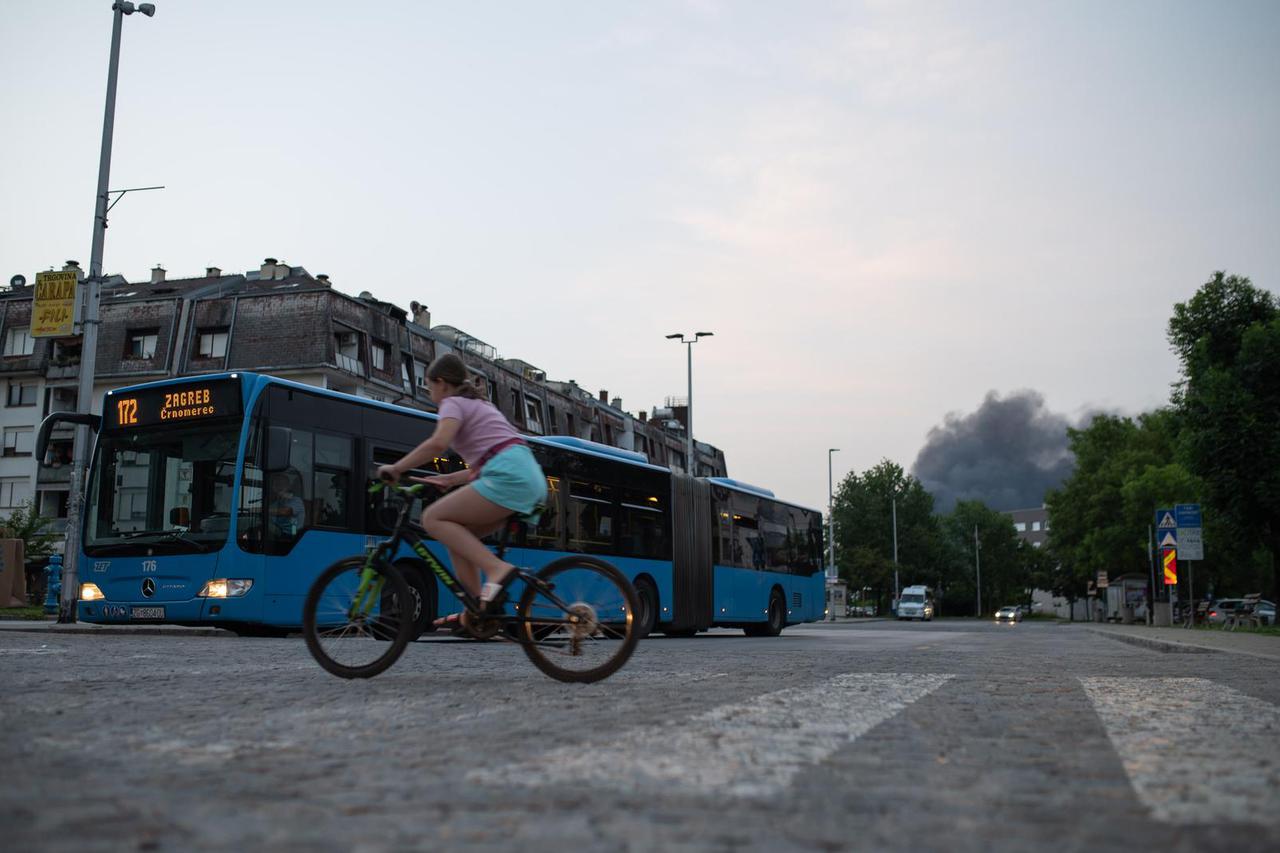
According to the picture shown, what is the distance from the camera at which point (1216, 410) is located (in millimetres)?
35750

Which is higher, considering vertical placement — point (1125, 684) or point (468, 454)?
point (468, 454)

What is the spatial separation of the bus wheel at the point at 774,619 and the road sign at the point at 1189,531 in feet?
27.9

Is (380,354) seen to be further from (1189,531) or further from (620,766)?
(620,766)

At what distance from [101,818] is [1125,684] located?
705 centimetres

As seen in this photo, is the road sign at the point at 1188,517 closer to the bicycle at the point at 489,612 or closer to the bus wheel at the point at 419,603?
the bicycle at the point at 489,612

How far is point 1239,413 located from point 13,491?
2060 inches

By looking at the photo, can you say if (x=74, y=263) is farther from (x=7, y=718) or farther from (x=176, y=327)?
(x=7, y=718)

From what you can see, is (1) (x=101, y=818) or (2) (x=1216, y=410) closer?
(1) (x=101, y=818)

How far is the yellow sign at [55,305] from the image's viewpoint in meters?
21.8

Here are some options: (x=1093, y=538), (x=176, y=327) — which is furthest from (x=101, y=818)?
(x=1093, y=538)

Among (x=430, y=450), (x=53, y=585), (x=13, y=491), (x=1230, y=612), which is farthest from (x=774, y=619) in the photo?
(x=13, y=491)

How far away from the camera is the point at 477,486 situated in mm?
6711

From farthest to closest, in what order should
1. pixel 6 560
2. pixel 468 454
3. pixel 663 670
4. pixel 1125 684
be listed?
pixel 6 560
pixel 663 670
pixel 1125 684
pixel 468 454

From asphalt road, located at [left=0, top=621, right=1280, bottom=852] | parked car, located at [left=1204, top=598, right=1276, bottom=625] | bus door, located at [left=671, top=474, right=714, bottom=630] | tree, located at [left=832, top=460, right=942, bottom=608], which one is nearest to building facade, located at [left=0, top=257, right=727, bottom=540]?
bus door, located at [left=671, top=474, right=714, bottom=630]
